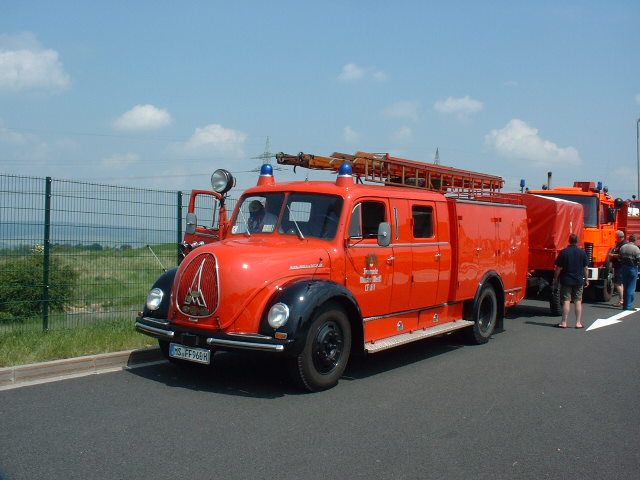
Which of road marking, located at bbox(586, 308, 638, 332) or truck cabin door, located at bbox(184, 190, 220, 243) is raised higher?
truck cabin door, located at bbox(184, 190, 220, 243)

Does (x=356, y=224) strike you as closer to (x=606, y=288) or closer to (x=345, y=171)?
(x=345, y=171)

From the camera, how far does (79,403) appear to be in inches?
247

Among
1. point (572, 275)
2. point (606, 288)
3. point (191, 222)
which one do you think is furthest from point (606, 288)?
point (191, 222)

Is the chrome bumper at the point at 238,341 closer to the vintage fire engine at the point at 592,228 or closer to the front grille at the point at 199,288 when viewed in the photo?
the front grille at the point at 199,288

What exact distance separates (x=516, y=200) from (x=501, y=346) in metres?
3.29

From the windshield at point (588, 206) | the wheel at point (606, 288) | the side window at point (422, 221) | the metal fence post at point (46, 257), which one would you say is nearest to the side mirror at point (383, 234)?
the side window at point (422, 221)

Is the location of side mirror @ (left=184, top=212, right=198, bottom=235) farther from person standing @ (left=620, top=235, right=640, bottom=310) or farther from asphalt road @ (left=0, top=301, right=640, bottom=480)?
person standing @ (left=620, top=235, right=640, bottom=310)

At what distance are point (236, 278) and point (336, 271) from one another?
4.10 ft

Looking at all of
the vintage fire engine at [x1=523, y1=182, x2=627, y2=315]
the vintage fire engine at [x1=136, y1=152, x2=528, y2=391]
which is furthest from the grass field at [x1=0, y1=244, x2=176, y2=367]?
the vintage fire engine at [x1=523, y1=182, x2=627, y2=315]

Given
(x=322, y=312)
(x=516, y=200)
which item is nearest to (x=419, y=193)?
(x=322, y=312)

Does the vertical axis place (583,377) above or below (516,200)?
below

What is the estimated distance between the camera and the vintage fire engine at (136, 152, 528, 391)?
22.0 feet

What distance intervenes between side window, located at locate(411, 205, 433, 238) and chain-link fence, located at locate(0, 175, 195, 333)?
14.3 ft

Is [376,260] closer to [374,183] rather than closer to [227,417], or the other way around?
[374,183]
